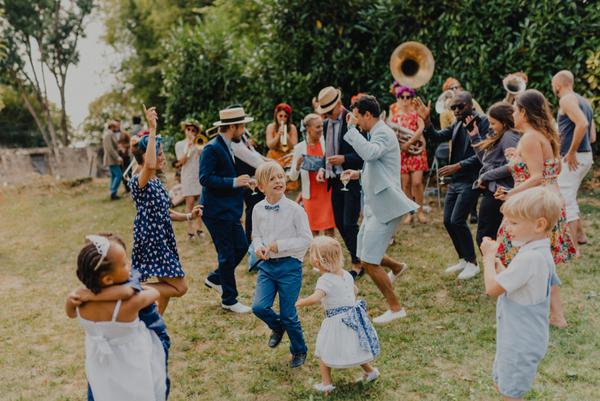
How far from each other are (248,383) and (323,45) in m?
8.09

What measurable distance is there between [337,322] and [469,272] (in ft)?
9.20

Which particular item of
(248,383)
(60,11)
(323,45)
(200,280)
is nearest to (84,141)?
(60,11)

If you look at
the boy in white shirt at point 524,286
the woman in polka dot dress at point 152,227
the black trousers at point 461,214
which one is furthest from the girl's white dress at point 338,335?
the black trousers at point 461,214

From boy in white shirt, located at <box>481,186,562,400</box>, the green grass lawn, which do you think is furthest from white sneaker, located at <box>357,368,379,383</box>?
boy in white shirt, located at <box>481,186,562,400</box>

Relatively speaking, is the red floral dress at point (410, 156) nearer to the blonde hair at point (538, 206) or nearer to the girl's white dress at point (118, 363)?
the blonde hair at point (538, 206)

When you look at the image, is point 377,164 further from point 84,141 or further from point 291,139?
point 84,141

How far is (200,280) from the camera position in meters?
6.87

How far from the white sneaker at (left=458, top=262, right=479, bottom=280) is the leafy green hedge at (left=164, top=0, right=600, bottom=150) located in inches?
186

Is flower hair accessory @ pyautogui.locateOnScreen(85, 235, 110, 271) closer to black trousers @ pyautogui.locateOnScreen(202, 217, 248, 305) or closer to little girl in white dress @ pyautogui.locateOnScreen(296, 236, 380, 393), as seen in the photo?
little girl in white dress @ pyautogui.locateOnScreen(296, 236, 380, 393)

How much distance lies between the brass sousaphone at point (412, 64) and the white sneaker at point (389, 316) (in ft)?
17.0

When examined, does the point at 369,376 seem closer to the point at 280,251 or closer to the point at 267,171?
the point at 280,251

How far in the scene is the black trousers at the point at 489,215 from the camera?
5.30 m

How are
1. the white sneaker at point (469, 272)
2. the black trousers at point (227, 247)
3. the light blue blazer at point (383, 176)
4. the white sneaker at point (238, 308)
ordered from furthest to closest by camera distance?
the white sneaker at point (469, 272) → the white sneaker at point (238, 308) → the black trousers at point (227, 247) → the light blue blazer at point (383, 176)

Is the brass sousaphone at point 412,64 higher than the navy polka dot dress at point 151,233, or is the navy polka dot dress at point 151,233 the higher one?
the brass sousaphone at point 412,64
